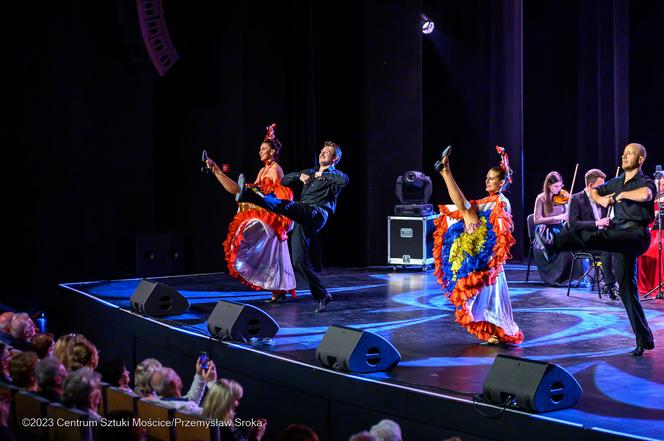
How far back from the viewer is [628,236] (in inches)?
226

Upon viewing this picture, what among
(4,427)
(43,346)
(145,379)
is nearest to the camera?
(4,427)

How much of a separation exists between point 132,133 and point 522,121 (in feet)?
16.8

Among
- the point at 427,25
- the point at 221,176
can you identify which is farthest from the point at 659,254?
the point at 427,25

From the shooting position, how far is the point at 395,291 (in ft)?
29.7

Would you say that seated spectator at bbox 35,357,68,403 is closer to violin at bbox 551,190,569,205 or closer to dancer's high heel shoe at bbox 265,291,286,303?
dancer's high heel shoe at bbox 265,291,286,303

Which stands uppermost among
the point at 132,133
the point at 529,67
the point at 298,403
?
the point at 529,67

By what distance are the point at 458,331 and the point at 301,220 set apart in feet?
5.21

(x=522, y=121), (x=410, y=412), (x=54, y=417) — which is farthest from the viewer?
(x=522, y=121)

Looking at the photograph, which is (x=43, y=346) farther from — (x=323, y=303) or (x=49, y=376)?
(x=323, y=303)

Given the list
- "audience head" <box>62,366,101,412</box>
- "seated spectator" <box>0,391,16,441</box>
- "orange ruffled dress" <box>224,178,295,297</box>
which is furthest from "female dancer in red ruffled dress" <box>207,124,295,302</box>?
"seated spectator" <box>0,391,16,441</box>

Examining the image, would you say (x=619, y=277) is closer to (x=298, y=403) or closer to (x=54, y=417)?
(x=298, y=403)

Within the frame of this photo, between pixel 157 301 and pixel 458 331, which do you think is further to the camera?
pixel 157 301

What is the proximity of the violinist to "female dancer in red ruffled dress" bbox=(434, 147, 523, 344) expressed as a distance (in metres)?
2.70

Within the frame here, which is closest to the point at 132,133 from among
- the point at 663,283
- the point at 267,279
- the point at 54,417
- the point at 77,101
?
the point at 77,101
